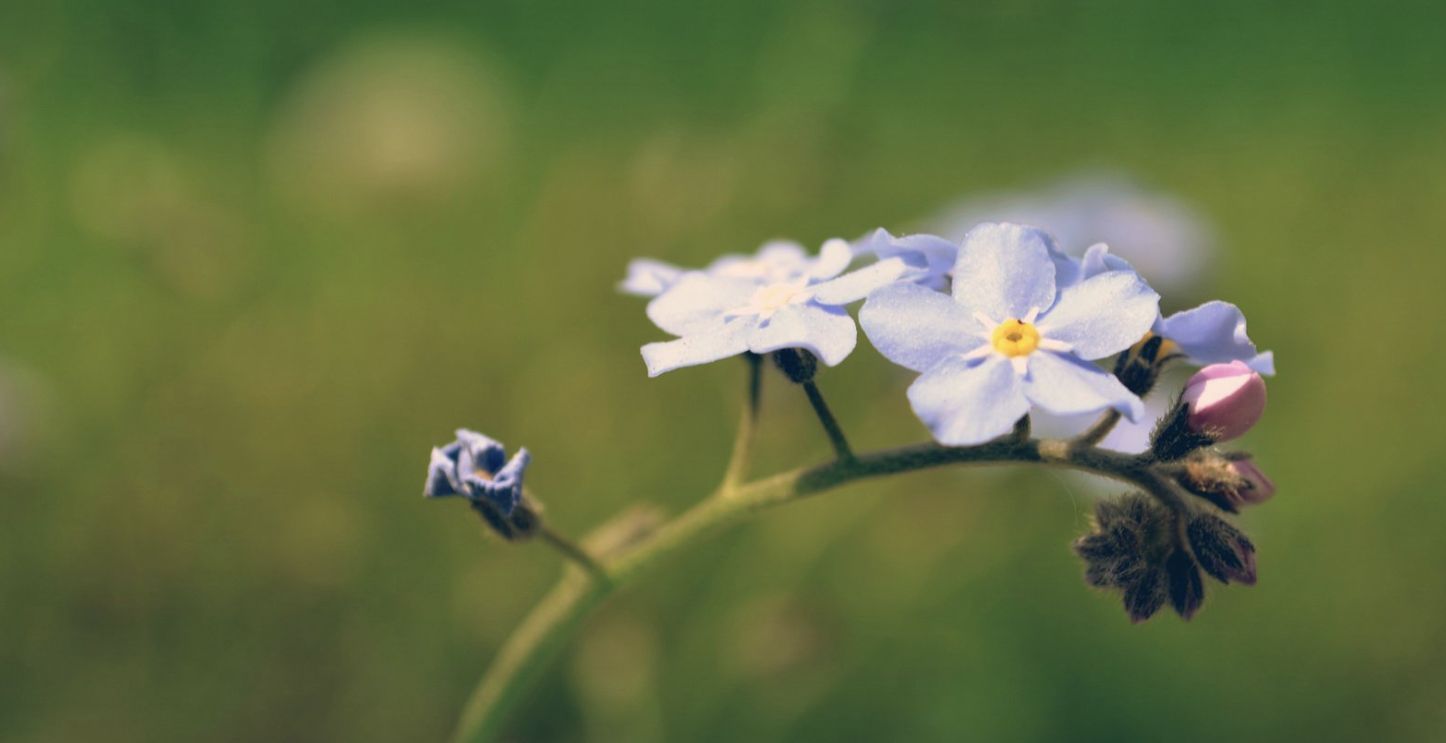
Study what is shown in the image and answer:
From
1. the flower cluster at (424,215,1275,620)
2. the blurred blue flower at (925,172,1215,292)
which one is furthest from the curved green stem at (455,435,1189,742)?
→ the blurred blue flower at (925,172,1215,292)

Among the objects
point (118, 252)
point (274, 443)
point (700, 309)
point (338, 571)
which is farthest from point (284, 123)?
point (700, 309)

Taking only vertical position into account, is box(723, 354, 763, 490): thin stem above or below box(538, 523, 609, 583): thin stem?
above

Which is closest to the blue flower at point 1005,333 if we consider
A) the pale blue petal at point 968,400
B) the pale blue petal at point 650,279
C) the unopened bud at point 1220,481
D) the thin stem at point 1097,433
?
the pale blue petal at point 968,400

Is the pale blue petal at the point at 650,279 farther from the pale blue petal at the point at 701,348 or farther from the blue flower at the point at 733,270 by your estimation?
the pale blue petal at the point at 701,348

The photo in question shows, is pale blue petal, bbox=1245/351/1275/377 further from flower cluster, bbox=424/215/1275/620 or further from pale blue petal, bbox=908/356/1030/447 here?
pale blue petal, bbox=908/356/1030/447

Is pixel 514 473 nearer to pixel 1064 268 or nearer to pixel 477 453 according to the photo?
pixel 477 453

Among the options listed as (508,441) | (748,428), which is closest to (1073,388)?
(748,428)

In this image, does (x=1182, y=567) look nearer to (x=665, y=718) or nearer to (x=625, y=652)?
(x=625, y=652)
